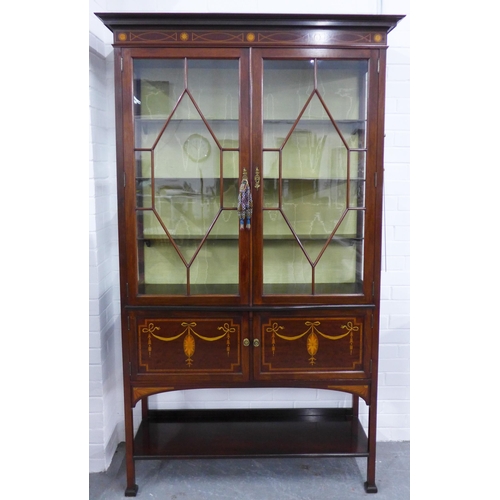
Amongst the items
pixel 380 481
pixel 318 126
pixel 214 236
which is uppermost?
pixel 318 126

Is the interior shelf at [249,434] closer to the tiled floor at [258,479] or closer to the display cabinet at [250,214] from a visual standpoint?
the display cabinet at [250,214]

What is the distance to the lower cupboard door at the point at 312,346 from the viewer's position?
78.0 inches

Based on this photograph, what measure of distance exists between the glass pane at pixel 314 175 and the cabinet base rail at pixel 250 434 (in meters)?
0.71

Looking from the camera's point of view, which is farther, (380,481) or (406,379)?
(406,379)

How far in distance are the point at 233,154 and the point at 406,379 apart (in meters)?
1.47

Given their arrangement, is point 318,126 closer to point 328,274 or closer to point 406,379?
point 328,274

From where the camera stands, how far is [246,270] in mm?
1954

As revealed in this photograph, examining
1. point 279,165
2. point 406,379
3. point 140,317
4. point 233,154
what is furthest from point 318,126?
point 406,379

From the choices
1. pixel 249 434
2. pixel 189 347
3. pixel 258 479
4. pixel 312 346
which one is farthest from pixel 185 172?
pixel 258 479

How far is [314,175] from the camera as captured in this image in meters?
2.02

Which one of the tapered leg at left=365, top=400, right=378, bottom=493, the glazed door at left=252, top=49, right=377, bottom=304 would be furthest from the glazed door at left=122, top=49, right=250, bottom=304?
the tapered leg at left=365, top=400, right=378, bottom=493

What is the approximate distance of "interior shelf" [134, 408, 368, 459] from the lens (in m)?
2.05

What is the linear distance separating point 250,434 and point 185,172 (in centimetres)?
125

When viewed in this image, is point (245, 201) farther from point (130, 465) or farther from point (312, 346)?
point (130, 465)
